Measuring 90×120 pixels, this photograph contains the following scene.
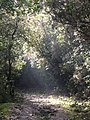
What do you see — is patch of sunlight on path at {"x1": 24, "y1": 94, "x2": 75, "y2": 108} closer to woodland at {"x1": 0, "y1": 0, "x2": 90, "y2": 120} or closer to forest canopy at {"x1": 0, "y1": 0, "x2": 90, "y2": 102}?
woodland at {"x1": 0, "y1": 0, "x2": 90, "y2": 120}

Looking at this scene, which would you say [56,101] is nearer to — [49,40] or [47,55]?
[47,55]

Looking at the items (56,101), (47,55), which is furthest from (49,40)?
(56,101)

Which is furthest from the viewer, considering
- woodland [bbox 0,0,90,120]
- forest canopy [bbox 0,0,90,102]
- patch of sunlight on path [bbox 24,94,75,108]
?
patch of sunlight on path [bbox 24,94,75,108]

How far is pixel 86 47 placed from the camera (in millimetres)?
17016

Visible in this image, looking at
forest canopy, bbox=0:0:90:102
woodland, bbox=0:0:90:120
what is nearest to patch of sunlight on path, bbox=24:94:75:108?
woodland, bbox=0:0:90:120

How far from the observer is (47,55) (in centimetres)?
3953

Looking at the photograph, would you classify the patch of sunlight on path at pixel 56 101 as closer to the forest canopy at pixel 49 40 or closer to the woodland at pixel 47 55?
the woodland at pixel 47 55

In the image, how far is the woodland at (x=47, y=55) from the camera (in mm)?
14336

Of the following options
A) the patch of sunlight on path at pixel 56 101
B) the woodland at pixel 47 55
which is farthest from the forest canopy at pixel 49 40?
the patch of sunlight on path at pixel 56 101

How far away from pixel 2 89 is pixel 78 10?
38.9 ft

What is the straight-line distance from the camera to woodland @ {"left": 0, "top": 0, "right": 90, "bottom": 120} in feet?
47.0

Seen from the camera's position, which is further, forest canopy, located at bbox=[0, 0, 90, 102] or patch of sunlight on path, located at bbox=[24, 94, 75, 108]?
patch of sunlight on path, located at bbox=[24, 94, 75, 108]

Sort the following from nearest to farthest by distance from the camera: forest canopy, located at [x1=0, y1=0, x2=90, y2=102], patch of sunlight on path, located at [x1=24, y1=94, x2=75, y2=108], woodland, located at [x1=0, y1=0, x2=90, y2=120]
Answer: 1. forest canopy, located at [x1=0, y1=0, x2=90, y2=102]
2. woodland, located at [x1=0, y1=0, x2=90, y2=120]
3. patch of sunlight on path, located at [x1=24, y1=94, x2=75, y2=108]

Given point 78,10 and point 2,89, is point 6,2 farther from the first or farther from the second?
point 2,89
